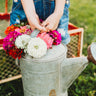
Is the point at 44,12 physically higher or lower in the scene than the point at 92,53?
higher

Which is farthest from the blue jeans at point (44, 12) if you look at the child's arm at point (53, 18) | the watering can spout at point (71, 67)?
the watering can spout at point (71, 67)

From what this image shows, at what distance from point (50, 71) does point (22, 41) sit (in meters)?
0.35

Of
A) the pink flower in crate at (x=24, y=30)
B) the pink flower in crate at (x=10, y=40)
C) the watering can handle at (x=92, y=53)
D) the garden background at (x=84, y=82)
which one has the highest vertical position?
the pink flower in crate at (x=24, y=30)

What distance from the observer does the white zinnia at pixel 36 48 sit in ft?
4.20

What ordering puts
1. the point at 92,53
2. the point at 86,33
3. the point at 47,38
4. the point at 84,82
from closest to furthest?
the point at 92,53
the point at 47,38
the point at 84,82
the point at 86,33

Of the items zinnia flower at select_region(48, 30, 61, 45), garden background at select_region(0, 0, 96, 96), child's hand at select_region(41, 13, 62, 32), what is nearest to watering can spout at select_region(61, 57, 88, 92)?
zinnia flower at select_region(48, 30, 61, 45)

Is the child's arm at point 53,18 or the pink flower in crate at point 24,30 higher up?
the child's arm at point 53,18

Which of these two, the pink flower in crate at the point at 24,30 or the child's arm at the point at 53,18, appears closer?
the child's arm at the point at 53,18

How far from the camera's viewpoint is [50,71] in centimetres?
141

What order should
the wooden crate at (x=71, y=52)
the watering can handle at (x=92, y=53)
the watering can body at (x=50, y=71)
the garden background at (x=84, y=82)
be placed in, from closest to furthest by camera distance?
1. the watering can handle at (x=92, y=53)
2. the watering can body at (x=50, y=71)
3. the garden background at (x=84, y=82)
4. the wooden crate at (x=71, y=52)

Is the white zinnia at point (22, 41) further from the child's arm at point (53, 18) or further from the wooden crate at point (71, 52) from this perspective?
the wooden crate at point (71, 52)

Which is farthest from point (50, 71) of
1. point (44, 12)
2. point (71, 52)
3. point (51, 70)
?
point (71, 52)

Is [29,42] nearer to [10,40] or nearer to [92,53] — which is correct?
[10,40]

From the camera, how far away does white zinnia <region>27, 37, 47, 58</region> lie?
128 centimetres
